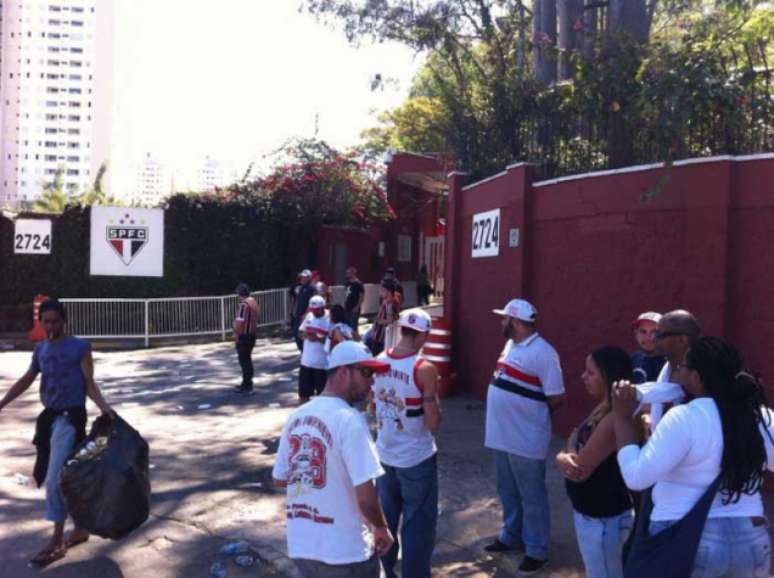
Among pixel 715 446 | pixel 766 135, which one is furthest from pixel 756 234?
pixel 715 446

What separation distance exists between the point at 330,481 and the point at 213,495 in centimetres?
431

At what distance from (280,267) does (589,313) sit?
1644 cm

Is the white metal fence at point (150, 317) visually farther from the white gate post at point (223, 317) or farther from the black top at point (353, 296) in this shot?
the black top at point (353, 296)

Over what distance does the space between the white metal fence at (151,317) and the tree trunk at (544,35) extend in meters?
10.7

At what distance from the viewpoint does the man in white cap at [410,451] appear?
16.9 feet

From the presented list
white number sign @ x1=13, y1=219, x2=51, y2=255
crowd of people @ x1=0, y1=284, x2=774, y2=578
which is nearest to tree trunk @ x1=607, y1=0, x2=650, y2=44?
crowd of people @ x1=0, y1=284, x2=774, y2=578

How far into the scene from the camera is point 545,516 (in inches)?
226

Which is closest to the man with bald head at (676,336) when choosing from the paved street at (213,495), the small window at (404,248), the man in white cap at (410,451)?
the man in white cap at (410,451)

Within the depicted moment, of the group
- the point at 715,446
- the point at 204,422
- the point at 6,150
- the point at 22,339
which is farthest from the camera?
the point at 6,150

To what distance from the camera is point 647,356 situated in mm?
5539

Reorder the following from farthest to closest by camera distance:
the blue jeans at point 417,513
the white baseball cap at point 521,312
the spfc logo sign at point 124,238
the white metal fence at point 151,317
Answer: the spfc logo sign at point 124,238, the white metal fence at point 151,317, the white baseball cap at point 521,312, the blue jeans at point 417,513

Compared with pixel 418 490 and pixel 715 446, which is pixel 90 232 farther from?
pixel 715 446

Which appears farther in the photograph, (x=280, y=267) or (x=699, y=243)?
(x=280, y=267)

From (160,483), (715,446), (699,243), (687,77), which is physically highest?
(687,77)
